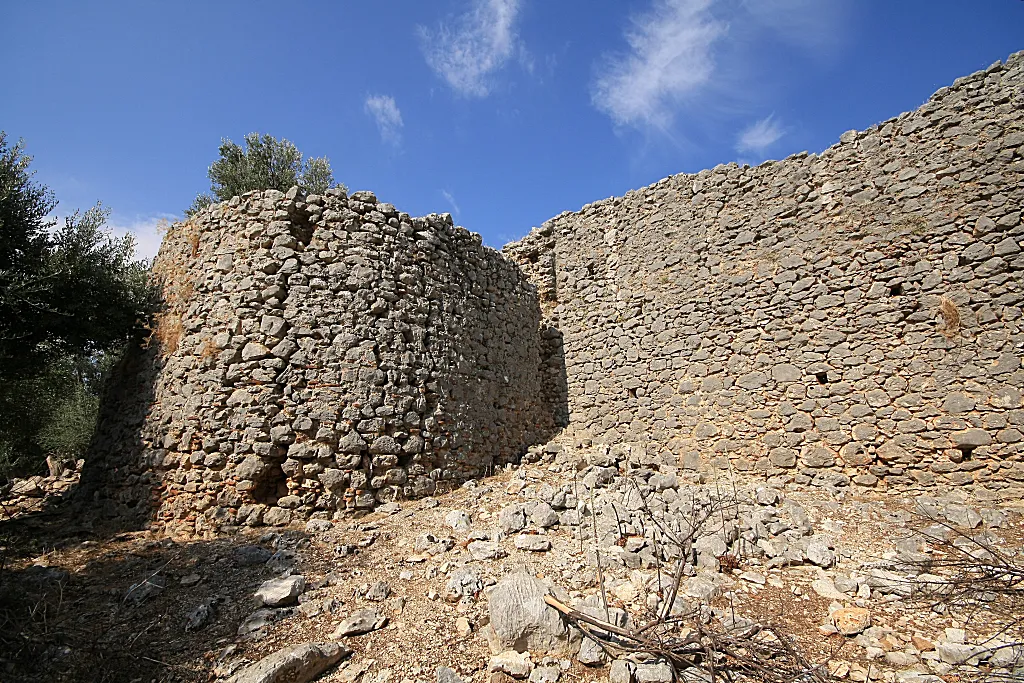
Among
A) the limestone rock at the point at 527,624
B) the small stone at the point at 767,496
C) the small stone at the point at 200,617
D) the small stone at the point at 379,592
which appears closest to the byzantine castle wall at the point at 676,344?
the small stone at the point at 767,496

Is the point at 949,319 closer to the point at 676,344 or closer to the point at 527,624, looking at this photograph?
the point at 676,344

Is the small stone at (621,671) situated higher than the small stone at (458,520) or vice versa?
the small stone at (458,520)

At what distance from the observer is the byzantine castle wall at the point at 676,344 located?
21.0 ft

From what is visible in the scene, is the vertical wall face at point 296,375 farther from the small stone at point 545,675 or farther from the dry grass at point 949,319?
the dry grass at point 949,319

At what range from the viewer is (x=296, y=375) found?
21.6 feet

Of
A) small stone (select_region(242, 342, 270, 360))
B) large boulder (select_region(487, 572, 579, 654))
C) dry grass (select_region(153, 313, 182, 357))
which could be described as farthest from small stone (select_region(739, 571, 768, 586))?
dry grass (select_region(153, 313, 182, 357))

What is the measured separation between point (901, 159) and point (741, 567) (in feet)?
21.2

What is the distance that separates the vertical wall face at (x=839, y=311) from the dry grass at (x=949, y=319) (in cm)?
2

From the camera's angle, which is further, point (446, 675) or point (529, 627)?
point (529, 627)

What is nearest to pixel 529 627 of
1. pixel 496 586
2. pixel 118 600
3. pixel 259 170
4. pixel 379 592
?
pixel 496 586

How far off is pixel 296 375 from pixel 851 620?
6317mm

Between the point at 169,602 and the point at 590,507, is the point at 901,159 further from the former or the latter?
the point at 169,602

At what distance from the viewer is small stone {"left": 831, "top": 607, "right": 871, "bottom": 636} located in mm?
3883

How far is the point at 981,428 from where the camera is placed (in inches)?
250
